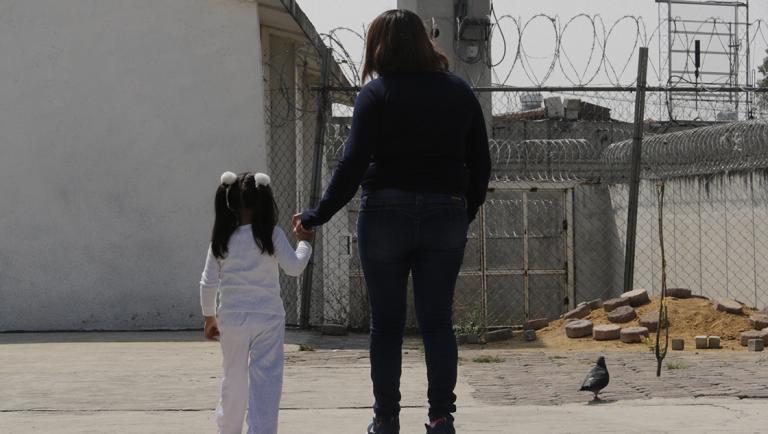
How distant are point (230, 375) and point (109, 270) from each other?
7318mm

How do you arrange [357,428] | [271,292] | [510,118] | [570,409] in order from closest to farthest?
[271,292], [357,428], [570,409], [510,118]

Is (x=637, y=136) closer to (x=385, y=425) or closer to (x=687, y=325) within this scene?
(x=687, y=325)

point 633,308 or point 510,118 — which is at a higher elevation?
point 510,118

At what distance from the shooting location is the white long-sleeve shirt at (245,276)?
5266 mm

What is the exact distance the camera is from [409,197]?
16.3 feet

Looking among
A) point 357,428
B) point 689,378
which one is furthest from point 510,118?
point 357,428

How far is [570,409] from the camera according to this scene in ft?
21.7

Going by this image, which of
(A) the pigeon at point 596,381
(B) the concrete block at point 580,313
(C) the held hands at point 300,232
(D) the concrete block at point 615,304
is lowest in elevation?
(B) the concrete block at point 580,313

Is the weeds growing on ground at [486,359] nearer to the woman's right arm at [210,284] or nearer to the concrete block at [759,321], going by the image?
the concrete block at [759,321]

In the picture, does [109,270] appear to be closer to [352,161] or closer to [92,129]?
[92,129]

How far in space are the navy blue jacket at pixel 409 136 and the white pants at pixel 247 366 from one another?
0.65 m

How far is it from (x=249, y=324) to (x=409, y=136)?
3.33 ft

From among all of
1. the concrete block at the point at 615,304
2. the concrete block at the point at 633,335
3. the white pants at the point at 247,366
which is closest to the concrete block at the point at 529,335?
the concrete block at the point at 615,304

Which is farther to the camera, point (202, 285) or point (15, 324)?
point (15, 324)
